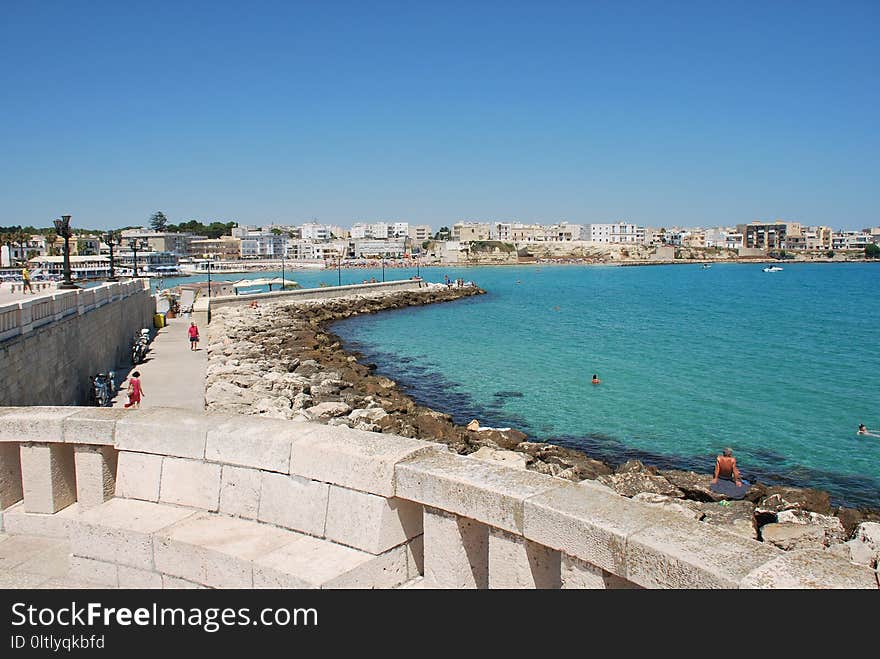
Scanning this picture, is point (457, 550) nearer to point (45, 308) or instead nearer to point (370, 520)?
point (370, 520)

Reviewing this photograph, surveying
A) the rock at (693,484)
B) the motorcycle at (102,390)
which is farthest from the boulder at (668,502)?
the motorcycle at (102,390)

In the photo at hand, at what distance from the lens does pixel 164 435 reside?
180 inches

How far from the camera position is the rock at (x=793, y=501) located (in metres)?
12.9

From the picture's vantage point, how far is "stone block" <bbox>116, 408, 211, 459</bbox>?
4.52 metres

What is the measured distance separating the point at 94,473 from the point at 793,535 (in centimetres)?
1047

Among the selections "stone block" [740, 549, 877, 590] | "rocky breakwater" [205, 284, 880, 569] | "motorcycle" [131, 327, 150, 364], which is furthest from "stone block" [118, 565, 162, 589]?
"motorcycle" [131, 327, 150, 364]

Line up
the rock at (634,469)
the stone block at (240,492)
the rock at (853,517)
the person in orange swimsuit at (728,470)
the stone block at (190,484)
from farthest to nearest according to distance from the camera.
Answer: the rock at (634,469) < the person in orange swimsuit at (728,470) < the rock at (853,517) < the stone block at (190,484) < the stone block at (240,492)

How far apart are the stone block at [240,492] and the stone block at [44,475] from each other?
130cm

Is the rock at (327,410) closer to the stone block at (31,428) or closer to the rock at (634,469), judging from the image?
the rock at (634,469)

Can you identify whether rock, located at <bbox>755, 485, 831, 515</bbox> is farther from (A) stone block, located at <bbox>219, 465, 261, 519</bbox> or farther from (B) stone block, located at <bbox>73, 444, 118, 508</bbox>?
(B) stone block, located at <bbox>73, 444, 118, 508</bbox>

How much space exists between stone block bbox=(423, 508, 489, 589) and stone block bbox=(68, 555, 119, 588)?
197cm

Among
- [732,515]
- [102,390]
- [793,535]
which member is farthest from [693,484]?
[102,390]

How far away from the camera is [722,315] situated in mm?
59531
